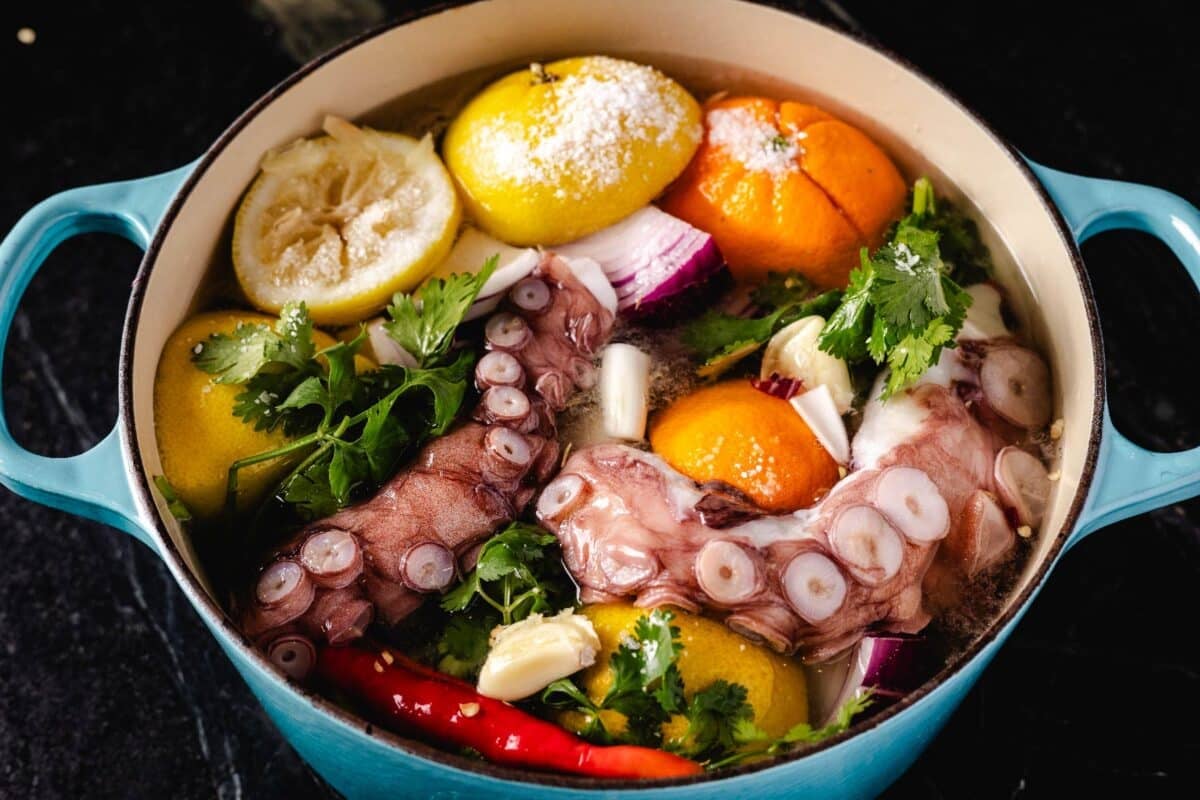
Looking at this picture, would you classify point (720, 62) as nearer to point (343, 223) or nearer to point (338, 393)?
point (343, 223)

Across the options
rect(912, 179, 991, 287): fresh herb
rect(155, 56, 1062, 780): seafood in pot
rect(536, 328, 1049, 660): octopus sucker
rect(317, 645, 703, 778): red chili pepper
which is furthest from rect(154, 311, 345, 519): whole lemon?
rect(912, 179, 991, 287): fresh herb

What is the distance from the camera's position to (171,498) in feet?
4.49

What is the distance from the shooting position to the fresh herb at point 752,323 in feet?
5.16

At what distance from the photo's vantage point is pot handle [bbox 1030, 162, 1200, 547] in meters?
1.30

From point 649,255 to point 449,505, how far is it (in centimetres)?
44

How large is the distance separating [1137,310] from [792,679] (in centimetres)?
94

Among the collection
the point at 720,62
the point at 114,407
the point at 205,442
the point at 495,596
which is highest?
the point at 720,62

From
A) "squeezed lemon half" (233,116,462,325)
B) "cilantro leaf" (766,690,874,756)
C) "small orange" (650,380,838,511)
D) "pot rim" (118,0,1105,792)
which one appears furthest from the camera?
"squeezed lemon half" (233,116,462,325)

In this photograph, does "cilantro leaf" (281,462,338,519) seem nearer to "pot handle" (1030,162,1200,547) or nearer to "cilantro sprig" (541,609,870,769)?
"cilantro sprig" (541,609,870,769)

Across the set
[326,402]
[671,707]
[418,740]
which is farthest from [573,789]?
[326,402]

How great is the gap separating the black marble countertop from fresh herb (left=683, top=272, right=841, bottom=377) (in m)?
0.53

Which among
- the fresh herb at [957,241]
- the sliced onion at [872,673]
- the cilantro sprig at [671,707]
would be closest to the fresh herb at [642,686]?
the cilantro sprig at [671,707]

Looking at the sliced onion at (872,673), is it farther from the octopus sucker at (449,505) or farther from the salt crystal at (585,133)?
the salt crystal at (585,133)

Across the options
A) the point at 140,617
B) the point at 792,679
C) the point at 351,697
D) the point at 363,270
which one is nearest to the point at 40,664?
the point at 140,617
